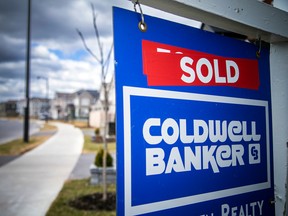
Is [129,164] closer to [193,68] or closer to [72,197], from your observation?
[193,68]

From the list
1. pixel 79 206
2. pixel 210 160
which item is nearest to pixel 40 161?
pixel 79 206

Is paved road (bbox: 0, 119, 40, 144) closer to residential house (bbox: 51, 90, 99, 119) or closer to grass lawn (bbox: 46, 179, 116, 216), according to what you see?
grass lawn (bbox: 46, 179, 116, 216)

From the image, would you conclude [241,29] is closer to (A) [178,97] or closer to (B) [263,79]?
(B) [263,79]

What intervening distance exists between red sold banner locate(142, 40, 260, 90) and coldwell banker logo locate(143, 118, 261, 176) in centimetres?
18

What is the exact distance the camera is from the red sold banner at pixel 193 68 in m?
1.07

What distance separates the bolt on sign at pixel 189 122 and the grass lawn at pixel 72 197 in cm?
400

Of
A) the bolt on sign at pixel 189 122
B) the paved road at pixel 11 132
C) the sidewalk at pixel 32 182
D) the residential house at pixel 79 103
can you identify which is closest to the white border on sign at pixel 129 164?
the bolt on sign at pixel 189 122

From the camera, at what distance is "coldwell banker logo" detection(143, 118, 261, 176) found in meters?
1.05

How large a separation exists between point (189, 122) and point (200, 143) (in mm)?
114

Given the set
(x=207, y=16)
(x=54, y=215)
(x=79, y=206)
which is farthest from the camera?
(x=79, y=206)

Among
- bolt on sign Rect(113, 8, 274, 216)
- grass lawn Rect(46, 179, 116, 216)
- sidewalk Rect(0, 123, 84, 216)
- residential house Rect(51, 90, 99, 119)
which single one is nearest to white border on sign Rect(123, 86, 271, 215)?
bolt on sign Rect(113, 8, 274, 216)

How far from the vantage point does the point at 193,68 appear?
1187 millimetres

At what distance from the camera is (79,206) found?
511cm

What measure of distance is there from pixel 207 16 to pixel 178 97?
40 centimetres
